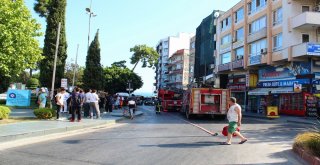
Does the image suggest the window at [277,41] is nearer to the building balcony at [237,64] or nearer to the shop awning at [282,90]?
the shop awning at [282,90]

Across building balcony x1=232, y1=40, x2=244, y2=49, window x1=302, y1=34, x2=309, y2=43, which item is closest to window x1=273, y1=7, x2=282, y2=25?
window x1=302, y1=34, x2=309, y2=43

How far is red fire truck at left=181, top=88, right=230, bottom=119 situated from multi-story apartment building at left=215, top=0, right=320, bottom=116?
27.9 ft

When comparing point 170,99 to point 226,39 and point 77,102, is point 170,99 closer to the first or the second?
point 226,39

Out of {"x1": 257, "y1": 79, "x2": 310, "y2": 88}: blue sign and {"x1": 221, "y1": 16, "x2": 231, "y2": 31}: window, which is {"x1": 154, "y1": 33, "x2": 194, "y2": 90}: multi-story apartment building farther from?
{"x1": 257, "y1": 79, "x2": 310, "y2": 88}: blue sign

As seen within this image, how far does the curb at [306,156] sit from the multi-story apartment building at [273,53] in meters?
23.3

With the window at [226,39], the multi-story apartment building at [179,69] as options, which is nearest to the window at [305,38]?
the window at [226,39]

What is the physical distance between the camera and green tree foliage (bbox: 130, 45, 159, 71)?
8531 cm

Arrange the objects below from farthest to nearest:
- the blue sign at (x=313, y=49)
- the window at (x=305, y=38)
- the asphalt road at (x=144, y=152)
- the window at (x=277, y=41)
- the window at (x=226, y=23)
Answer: the window at (x=226, y=23)
the window at (x=277, y=41)
the window at (x=305, y=38)
the blue sign at (x=313, y=49)
the asphalt road at (x=144, y=152)

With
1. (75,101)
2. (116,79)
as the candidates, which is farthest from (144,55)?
(75,101)

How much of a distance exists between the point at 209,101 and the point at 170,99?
15.0m

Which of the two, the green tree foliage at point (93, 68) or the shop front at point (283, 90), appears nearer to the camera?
the shop front at point (283, 90)

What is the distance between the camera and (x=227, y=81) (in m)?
56.0

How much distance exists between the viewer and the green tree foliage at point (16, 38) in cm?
2484

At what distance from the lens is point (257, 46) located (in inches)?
Result: 1737
